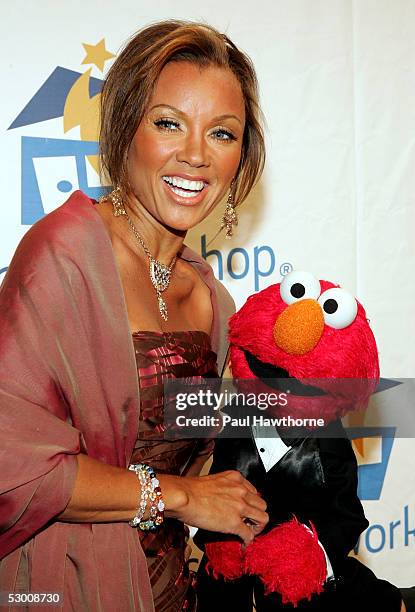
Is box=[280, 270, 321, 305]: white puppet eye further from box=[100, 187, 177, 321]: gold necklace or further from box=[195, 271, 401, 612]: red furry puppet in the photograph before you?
box=[100, 187, 177, 321]: gold necklace

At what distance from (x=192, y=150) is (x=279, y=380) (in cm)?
36

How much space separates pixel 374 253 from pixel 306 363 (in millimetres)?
890

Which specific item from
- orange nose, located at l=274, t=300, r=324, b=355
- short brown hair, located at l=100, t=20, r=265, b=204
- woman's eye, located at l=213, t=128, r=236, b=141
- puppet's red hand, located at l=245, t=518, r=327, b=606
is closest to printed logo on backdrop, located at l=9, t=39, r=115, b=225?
short brown hair, located at l=100, t=20, r=265, b=204

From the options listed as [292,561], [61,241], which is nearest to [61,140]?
[61,241]

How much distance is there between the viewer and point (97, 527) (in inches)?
37.9

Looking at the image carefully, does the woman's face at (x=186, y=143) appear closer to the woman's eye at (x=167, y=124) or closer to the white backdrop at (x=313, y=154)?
the woman's eye at (x=167, y=124)

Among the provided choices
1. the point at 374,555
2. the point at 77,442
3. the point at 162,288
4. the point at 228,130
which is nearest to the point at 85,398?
the point at 77,442

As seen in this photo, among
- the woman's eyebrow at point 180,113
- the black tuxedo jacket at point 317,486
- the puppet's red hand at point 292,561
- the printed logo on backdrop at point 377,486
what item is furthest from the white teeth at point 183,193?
the printed logo on backdrop at point 377,486

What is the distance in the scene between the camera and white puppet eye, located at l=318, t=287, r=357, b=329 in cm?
109

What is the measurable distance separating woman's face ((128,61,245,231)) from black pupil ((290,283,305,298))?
0.18m

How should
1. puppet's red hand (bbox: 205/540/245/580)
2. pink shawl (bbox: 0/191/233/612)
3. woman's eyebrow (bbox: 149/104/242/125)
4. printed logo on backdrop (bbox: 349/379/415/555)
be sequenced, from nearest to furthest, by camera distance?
1. pink shawl (bbox: 0/191/233/612)
2. woman's eyebrow (bbox: 149/104/242/125)
3. puppet's red hand (bbox: 205/540/245/580)
4. printed logo on backdrop (bbox: 349/379/415/555)

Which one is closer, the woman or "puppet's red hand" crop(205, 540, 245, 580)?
the woman

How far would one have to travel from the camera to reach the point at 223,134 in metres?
1.10

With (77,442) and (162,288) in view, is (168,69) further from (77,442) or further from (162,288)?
(77,442)
